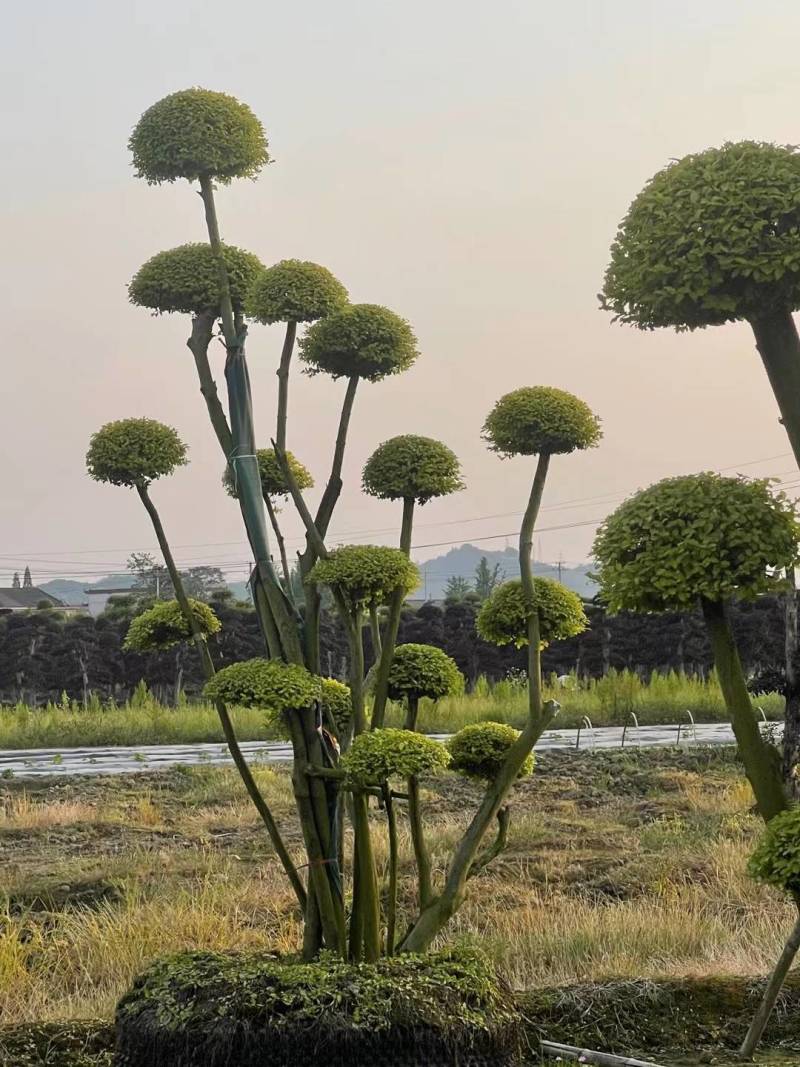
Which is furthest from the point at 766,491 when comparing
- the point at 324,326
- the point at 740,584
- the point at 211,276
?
the point at 211,276

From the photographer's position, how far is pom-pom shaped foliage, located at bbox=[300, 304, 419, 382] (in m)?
3.94

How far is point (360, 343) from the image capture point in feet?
12.9

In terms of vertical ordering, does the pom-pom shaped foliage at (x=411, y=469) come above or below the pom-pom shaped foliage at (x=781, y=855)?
above

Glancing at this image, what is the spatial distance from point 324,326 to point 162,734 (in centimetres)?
1126

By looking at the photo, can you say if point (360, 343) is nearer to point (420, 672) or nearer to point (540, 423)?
point (540, 423)

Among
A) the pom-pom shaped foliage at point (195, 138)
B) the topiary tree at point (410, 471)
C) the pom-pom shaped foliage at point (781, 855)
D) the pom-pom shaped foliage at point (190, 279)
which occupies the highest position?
the pom-pom shaped foliage at point (195, 138)

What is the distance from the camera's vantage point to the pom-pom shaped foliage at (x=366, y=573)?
3.66 m

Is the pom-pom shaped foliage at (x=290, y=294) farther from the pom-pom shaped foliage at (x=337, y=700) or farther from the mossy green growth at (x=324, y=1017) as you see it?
the mossy green growth at (x=324, y=1017)

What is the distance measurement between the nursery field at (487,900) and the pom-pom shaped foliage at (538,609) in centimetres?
110

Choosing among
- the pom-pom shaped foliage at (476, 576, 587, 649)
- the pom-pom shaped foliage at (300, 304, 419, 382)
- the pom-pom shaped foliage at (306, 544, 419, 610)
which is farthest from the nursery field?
the pom-pom shaped foliage at (300, 304, 419, 382)

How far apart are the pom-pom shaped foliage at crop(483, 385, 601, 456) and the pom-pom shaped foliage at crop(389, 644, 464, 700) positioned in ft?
2.18

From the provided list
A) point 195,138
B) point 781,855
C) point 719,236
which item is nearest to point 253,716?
point 195,138

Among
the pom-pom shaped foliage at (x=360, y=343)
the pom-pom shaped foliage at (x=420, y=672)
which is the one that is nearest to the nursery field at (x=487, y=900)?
the pom-pom shaped foliage at (x=420, y=672)

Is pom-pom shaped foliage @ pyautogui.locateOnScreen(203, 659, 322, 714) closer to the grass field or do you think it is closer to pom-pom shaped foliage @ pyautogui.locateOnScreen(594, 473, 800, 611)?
pom-pom shaped foliage @ pyautogui.locateOnScreen(594, 473, 800, 611)
